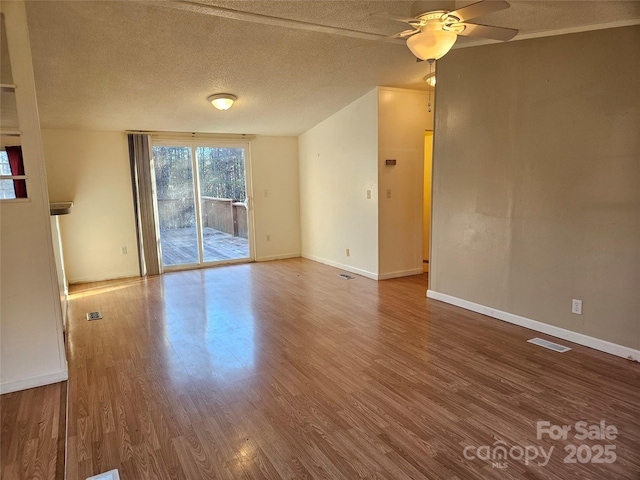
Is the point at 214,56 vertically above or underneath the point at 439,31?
above

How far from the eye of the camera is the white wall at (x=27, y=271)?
91.9 inches

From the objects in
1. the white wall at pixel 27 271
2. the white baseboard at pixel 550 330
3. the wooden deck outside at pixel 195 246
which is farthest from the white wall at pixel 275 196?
the white wall at pixel 27 271

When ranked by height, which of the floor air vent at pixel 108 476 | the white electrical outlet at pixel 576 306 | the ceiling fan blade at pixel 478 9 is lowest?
the floor air vent at pixel 108 476

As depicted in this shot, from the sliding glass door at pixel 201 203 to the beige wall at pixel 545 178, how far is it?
363 centimetres

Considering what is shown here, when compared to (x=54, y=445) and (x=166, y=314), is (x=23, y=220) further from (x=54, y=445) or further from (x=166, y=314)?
(x=166, y=314)

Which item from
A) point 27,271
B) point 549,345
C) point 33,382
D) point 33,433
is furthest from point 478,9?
point 33,382

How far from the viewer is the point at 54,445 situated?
1.96 metres

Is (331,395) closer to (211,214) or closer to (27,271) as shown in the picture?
(27,271)

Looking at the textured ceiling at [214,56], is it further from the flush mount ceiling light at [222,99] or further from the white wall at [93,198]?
the white wall at [93,198]

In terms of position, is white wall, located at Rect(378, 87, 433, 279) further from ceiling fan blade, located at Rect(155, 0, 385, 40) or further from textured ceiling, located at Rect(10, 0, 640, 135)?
ceiling fan blade, located at Rect(155, 0, 385, 40)

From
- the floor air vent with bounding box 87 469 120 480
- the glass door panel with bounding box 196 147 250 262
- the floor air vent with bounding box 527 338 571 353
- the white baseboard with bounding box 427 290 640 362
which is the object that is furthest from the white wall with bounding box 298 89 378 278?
the floor air vent with bounding box 87 469 120 480

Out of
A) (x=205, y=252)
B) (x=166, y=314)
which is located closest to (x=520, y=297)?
(x=166, y=314)

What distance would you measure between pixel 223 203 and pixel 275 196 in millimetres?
927

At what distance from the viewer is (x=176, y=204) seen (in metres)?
6.09
